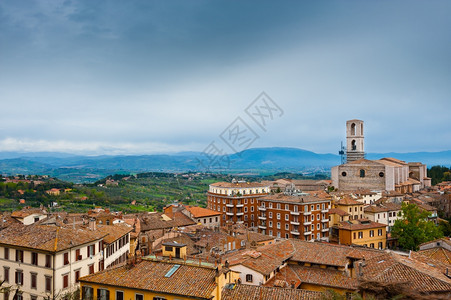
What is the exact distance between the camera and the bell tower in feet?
358

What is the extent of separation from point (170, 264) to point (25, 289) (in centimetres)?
1206

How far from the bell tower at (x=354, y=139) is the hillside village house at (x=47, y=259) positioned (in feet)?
307

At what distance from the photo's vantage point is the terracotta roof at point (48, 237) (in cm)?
2583

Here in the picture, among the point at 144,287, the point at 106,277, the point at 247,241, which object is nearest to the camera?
the point at 144,287

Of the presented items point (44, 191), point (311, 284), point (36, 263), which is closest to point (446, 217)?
point (311, 284)

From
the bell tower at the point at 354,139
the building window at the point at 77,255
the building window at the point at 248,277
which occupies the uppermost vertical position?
the bell tower at the point at 354,139

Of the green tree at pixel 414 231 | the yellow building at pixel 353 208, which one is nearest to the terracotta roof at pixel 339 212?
the yellow building at pixel 353 208

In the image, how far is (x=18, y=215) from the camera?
44594mm

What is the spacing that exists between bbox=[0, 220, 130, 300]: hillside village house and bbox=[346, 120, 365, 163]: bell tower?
93590mm

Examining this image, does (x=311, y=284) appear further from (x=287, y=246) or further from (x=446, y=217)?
(x=446, y=217)

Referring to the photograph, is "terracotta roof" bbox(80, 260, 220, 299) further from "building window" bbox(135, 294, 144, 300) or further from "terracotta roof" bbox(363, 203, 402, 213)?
"terracotta roof" bbox(363, 203, 402, 213)

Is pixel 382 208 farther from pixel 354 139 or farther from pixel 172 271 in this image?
pixel 354 139

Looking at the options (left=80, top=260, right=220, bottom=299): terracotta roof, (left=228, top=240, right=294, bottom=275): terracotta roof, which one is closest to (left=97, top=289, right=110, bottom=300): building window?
(left=80, top=260, right=220, bottom=299): terracotta roof

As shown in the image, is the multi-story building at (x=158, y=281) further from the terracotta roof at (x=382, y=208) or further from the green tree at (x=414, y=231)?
the terracotta roof at (x=382, y=208)
